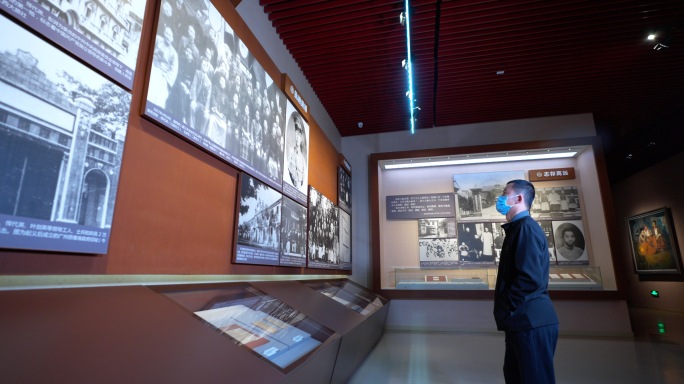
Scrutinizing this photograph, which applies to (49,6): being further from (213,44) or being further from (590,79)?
(590,79)

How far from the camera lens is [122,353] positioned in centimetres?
105

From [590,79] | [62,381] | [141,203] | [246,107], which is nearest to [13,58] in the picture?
[141,203]

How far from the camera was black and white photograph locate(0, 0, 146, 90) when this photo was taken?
4.57ft

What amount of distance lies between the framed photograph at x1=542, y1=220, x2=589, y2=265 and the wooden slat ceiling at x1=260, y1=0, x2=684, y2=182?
2145 millimetres

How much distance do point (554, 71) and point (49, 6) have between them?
605cm

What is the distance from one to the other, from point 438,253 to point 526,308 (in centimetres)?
484

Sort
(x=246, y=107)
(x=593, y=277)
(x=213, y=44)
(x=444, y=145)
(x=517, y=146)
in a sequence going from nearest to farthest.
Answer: (x=213, y=44)
(x=246, y=107)
(x=593, y=277)
(x=517, y=146)
(x=444, y=145)

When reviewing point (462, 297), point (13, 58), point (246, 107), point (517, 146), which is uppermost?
point (517, 146)

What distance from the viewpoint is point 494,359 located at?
4.19 meters

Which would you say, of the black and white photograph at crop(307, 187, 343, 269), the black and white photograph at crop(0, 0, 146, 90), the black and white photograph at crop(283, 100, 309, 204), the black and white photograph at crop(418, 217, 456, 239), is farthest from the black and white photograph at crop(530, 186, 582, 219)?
the black and white photograph at crop(0, 0, 146, 90)

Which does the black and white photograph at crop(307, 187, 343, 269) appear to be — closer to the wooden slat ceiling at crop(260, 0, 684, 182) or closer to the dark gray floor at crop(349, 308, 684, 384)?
the dark gray floor at crop(349, 308, 684, 384)

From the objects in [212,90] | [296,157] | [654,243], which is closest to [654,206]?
[654,243]

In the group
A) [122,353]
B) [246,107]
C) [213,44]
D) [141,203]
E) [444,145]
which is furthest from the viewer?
[444,145]

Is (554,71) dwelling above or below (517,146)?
above
